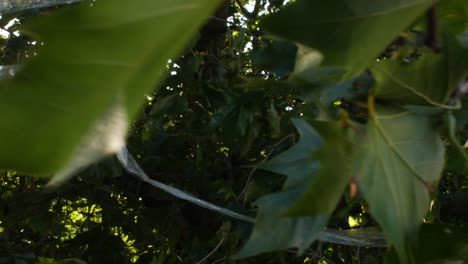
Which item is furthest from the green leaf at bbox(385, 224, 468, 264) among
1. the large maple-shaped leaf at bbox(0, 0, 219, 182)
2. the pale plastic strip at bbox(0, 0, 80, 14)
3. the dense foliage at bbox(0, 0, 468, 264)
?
the pale plastic strip at bbox(0, 0, 80, 14)

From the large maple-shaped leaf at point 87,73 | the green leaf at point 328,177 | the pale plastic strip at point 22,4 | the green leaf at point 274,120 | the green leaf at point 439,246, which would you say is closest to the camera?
the large maple-shaped leaf at point 87,73

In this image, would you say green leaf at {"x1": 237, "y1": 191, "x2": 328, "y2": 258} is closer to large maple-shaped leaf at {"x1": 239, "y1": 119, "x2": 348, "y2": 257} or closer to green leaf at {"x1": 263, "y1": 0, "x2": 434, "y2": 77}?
large maple-shaped leaf at {"x1": 239, "y1": 119, "x2": 348, "y2": 257}

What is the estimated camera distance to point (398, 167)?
13.5 inches

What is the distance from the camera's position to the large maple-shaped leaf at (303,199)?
0.31m

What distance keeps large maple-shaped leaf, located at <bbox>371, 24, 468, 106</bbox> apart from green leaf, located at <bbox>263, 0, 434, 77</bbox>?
0.35ft

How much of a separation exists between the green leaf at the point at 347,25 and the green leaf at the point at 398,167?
2.7 inches

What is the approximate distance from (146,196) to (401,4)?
1434 millimetres

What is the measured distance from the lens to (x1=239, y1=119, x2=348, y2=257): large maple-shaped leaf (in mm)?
312

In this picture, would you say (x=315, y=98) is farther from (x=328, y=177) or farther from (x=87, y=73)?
(x=87, y=73)

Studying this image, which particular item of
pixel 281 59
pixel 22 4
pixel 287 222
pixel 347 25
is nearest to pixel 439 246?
pixel 287 222

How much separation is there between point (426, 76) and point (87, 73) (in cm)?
25

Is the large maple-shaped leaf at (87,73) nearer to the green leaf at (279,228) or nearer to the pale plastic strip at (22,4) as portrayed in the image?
the green leaf at (279,228)

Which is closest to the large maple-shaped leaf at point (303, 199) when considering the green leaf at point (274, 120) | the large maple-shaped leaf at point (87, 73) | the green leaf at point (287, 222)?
the green leaf at point (287, 222)

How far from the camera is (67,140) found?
194 mm
